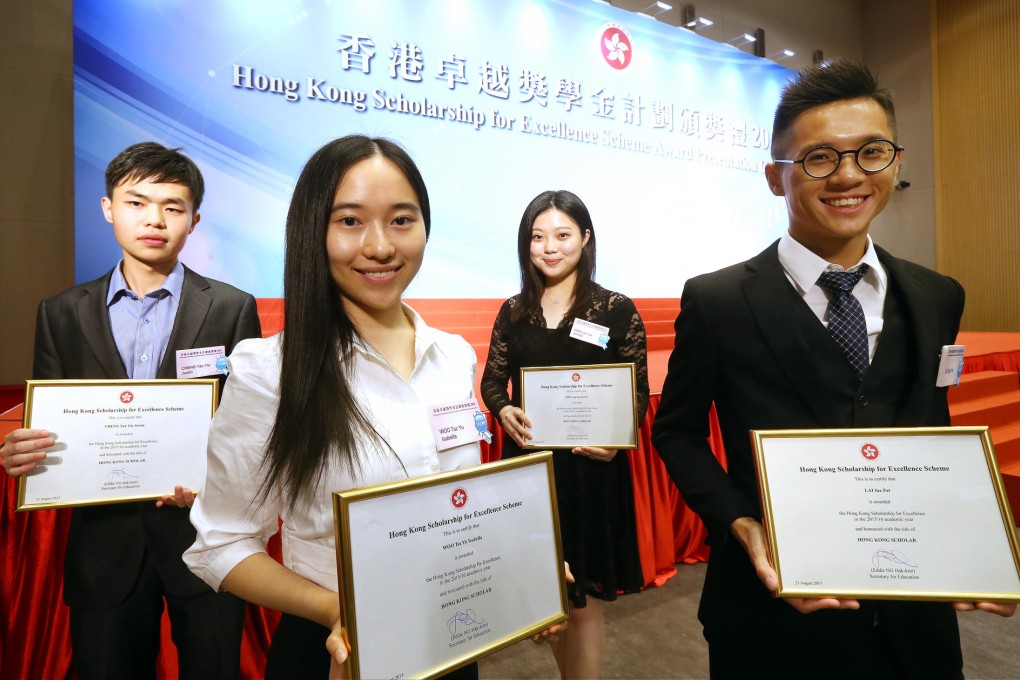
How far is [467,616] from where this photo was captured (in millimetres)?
770

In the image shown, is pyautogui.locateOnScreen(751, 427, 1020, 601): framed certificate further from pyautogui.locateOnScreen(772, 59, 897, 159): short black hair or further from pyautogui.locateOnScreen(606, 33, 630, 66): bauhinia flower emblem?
pyautogui.locateOnScreen(606, 33, 630, 66): bauhinia flower emblem

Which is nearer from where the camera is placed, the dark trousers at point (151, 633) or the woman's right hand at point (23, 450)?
the woman's right hand at point (23, 450)

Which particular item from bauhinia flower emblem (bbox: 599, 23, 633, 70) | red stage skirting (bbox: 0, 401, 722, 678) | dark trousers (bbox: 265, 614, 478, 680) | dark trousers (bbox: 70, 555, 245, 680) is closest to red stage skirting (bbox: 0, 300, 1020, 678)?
red stage skirting (bbox: 0, 401, 722, 678)

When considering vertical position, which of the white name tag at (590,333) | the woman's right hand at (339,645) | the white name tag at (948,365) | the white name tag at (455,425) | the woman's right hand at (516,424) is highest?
the white name tag at (590,333)

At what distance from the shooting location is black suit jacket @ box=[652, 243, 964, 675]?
3.15 feet

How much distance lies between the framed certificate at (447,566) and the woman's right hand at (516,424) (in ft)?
3.21

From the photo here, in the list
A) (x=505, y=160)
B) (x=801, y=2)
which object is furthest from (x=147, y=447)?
(x=801, y=2)

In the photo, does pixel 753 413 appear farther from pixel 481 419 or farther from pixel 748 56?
pixel 748 56

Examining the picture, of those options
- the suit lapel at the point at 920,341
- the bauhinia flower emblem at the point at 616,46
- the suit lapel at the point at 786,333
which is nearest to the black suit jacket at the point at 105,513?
the suit lapel at the point at 786,333

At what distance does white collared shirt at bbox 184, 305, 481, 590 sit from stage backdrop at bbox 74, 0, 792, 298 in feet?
10.8

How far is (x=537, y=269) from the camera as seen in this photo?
204cm

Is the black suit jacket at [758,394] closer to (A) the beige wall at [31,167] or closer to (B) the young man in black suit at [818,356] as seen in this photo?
(B) the young man in black suit at [818,356]

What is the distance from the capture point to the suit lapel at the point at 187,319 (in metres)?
1.46

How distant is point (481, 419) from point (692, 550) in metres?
2.63
